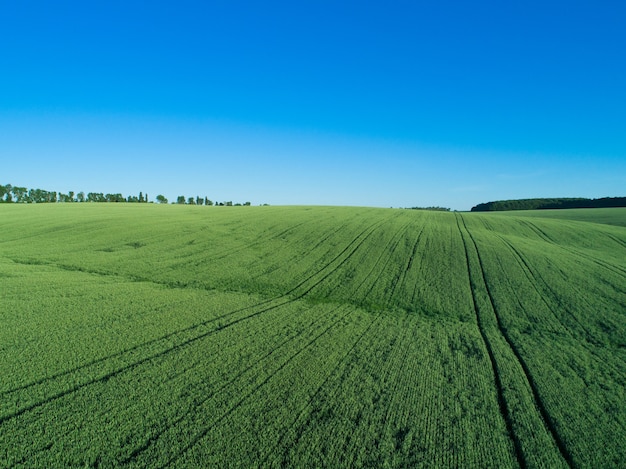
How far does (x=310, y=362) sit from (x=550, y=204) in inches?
3456

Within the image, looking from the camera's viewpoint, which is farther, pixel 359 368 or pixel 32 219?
pixel 32 219

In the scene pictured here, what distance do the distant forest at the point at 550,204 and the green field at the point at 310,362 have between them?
211 ft

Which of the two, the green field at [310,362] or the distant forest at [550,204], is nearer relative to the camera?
the green field at [310,362]

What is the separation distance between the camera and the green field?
14.8 ft

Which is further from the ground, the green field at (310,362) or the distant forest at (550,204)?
the distant forest at (550,204)

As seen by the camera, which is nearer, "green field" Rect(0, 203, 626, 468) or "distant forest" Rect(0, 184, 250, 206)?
"green field" Rect(0, 203, 626, 468)

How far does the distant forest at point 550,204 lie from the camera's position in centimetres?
6219

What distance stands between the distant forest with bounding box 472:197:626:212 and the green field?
64.4 metres

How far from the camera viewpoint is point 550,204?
243 ft

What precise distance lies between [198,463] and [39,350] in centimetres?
472

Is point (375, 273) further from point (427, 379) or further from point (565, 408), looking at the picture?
point (565, 408)

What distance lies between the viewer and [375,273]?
1415 cm

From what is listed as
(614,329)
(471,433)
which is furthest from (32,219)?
(614,329)

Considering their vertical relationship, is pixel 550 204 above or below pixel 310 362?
above
